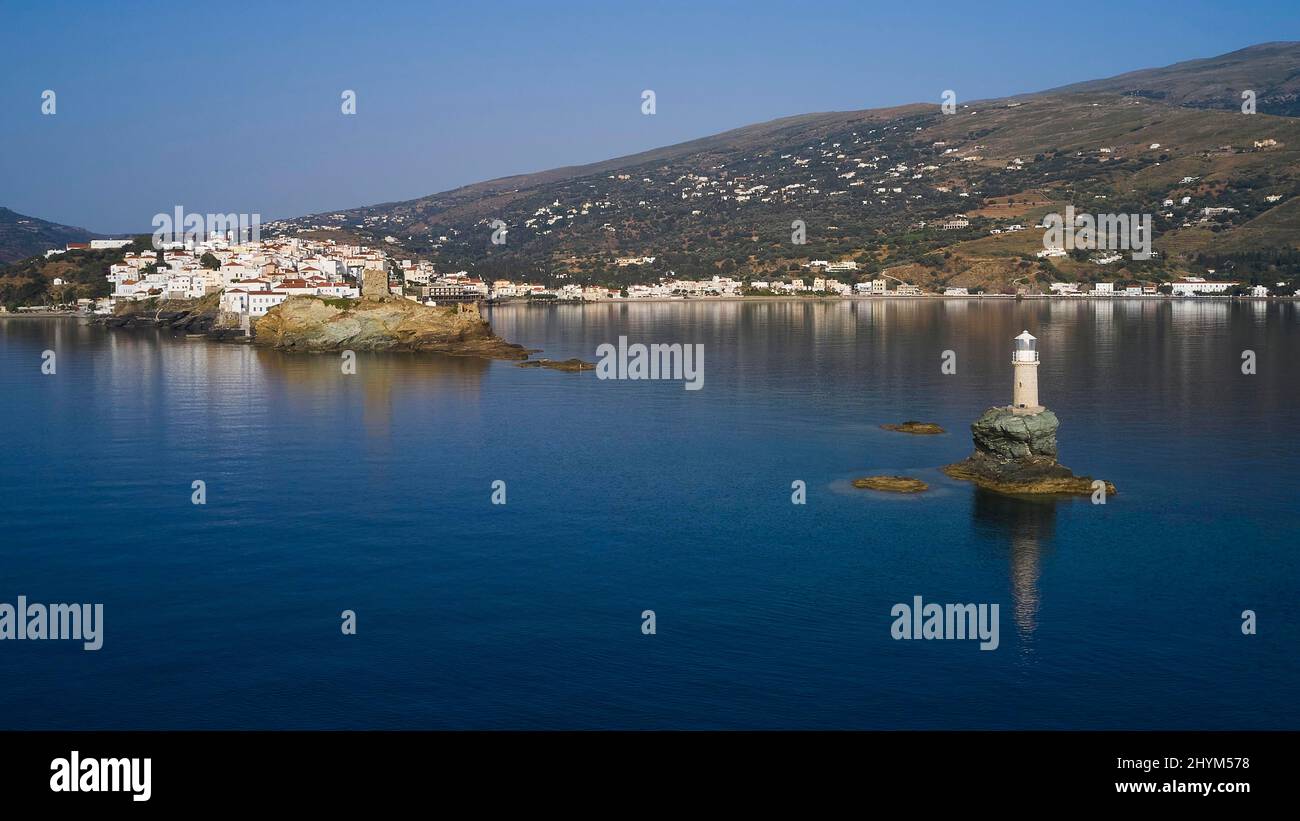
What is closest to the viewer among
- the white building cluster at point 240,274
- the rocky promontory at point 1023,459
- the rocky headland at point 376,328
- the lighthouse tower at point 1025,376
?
the rocky promontory at point 1023,459

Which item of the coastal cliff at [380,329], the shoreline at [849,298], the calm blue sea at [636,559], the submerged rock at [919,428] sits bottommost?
the calm blue sea at [636,559]

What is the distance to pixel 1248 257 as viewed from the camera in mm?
117625

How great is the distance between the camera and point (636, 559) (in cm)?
2216

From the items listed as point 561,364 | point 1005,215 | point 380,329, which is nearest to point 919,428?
point 561,364

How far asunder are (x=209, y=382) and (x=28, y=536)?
26.8 meters

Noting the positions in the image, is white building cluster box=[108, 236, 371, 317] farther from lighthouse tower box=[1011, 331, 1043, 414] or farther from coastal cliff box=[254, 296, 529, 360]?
lighthouse tower box=[1011, 331, 1043, 414]

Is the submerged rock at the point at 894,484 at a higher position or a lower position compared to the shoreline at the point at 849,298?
lower

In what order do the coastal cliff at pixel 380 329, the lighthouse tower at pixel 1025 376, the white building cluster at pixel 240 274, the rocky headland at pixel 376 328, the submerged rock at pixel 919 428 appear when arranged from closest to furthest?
1. the lighthouse tower at pixel 1025 376
2. the submerged rock at pixel 919 428
3. the rocky headland at pixel 376 328
4. the coastal cliff at pixel 380 329
5. the white building cluster at pixel 240 274

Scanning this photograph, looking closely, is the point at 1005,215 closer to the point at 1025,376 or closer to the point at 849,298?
the point at 849,298

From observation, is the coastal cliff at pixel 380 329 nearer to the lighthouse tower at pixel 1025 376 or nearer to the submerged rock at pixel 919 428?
the submerged rock at pixel 919 428

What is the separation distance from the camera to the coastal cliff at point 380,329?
66875 millimetres

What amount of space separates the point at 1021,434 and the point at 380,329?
47.0 meters

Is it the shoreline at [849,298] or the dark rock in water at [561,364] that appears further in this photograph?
the shoreline at [849,298]

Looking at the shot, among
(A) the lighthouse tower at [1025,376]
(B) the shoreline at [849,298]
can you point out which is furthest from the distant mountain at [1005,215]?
(A) the lighthouse tower at [1025,376]
